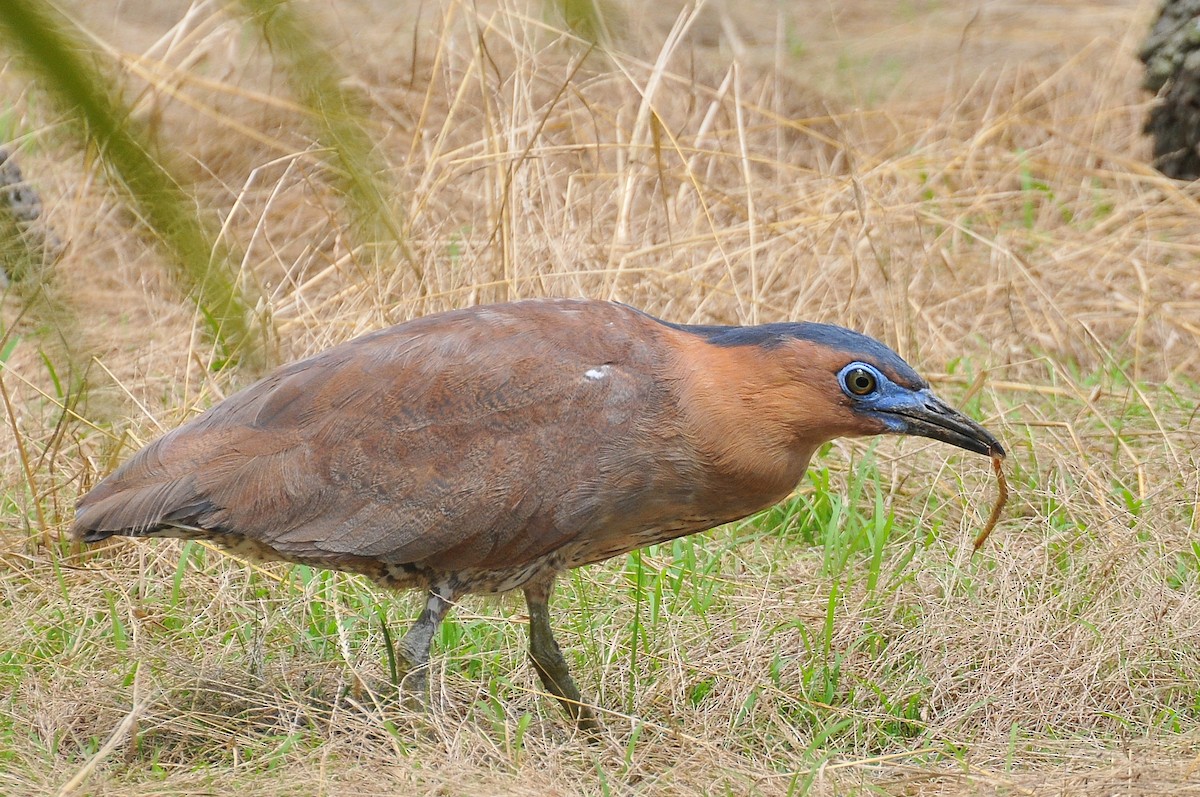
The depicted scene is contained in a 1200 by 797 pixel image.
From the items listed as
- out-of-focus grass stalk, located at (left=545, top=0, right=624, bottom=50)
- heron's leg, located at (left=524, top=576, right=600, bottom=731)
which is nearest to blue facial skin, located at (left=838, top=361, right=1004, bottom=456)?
heron's leg, located at (left=524, top=576, right=600, bottom=731)

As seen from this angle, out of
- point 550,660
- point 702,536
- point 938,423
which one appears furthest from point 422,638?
point 702,536

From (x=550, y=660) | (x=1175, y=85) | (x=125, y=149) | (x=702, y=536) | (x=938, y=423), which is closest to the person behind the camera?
(x=125, y=149)

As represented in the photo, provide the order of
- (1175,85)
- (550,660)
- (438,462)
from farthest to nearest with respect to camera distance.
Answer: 1. (1175,85)
2. (550,660)
3. (438,462)

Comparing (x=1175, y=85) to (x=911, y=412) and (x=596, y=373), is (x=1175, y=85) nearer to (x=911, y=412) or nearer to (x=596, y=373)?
(x=911, y=412)

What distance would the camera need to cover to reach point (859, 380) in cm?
331

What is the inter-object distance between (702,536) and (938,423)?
144cm

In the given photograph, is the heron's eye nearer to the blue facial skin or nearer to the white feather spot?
the blue facial skin

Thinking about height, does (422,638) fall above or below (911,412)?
below

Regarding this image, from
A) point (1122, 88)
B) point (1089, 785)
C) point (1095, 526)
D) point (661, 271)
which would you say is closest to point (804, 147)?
point (1122, 88)

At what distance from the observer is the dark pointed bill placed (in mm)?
3350

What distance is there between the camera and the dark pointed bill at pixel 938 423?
3.35 meters

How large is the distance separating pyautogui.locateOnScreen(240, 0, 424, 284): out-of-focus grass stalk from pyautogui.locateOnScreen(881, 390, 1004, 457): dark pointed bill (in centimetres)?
263

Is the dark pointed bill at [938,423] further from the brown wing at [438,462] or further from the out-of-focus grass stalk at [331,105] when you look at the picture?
the out-of-focus grass stalk at [331,105]

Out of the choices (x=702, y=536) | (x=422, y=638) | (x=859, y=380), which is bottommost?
(x=702, y=536)
